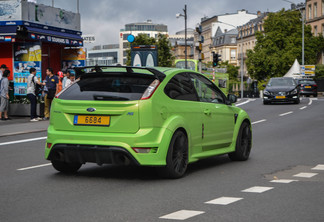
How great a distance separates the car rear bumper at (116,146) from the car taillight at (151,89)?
44 cm

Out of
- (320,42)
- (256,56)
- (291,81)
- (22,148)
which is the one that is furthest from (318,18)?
(22,148)

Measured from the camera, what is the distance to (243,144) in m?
11.1

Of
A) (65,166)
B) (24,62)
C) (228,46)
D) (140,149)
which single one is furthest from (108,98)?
(228,46)

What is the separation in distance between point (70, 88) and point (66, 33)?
19115 mm

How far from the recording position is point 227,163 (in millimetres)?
10820

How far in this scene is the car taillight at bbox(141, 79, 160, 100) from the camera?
847 centimetres

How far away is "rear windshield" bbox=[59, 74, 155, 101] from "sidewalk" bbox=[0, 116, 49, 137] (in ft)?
29.1

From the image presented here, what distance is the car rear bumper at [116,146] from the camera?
27.3ft

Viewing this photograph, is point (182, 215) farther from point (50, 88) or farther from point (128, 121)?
point (50, 88)

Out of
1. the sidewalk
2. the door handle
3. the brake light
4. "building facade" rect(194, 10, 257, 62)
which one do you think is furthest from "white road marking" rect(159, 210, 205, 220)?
"building facade" rect(194, 10, 257, 62)

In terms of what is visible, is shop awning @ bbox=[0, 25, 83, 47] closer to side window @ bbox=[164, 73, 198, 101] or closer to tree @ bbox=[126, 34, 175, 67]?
side window @ bbox=[164, 73, 198, 101]

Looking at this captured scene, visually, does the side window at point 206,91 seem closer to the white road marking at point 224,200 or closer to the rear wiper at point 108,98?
the rear wiper at point 108,98

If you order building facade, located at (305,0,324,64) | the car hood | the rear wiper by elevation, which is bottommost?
the car hood

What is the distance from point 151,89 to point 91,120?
0.88 meters
